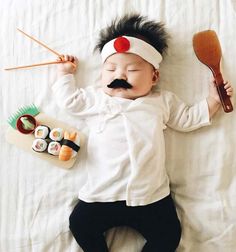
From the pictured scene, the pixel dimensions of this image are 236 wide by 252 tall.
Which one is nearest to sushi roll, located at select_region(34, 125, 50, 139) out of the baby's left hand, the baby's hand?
the baby's hand

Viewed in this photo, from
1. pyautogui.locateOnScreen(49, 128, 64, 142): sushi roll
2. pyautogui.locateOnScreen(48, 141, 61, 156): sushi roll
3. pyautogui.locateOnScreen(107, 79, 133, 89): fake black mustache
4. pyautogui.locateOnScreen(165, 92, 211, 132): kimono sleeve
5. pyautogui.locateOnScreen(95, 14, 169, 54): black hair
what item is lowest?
pyautogui.locateOnScreen(48, 141, 61, 156): sushi roll

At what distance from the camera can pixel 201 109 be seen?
114cm

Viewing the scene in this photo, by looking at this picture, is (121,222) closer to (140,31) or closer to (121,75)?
(121,75)

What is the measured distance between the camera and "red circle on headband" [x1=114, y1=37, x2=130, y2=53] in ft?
3.64

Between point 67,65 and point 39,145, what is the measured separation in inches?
9.8

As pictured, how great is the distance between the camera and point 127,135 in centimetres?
110

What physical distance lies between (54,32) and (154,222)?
63cm

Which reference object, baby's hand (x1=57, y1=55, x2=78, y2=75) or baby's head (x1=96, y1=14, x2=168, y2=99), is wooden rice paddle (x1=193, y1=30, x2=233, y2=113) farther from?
baby's hand (x1=57, y1=55, x2=78, y2=75)

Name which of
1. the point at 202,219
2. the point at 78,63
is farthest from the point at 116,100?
the point at 202,219

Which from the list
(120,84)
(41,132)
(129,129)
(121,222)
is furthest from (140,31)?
(121,222)

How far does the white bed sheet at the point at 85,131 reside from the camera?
112 cm

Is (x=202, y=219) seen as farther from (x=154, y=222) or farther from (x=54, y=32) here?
(x=54, y=32)

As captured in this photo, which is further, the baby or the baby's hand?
the baby's hand

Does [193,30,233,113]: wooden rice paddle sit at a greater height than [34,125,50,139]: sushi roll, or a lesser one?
greater
